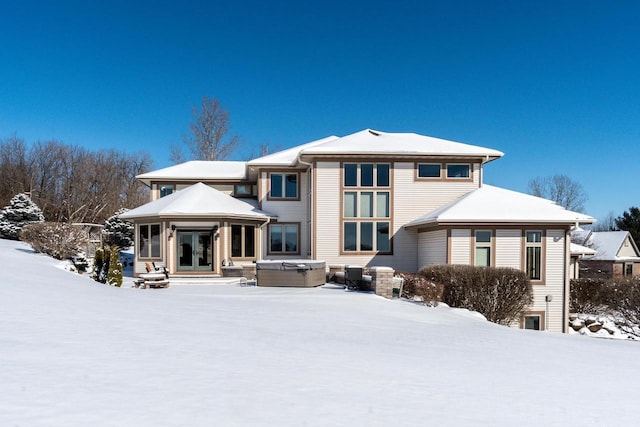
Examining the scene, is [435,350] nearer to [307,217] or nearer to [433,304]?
[433,304]

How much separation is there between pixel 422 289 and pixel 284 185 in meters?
10.0

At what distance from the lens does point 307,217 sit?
787 inches

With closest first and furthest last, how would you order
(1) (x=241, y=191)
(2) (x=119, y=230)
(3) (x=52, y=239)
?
(3) (x=52, y=239) → (1) (x=241, y=191) → (2) (x=119, y=230)

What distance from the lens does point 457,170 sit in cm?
1838

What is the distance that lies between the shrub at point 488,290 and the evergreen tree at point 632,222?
122 ft

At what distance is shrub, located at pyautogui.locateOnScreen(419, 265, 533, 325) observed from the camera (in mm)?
12500

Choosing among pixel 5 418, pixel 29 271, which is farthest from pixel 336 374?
pixel 29 271

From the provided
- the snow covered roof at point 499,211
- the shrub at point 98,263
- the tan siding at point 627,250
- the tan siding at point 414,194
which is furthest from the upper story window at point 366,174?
the tan siding at point 627,250

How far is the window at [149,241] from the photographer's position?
18016mm

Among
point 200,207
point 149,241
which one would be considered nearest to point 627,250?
point 200,207

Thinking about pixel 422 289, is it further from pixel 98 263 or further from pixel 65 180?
pixel 65 180

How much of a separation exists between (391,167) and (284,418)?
1556 centimetres

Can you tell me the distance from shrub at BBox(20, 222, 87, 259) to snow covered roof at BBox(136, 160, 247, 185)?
17.1 feet

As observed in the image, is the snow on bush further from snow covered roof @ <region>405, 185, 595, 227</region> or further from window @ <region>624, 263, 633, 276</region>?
window @ <region>624, 263, 633, 276</region>
